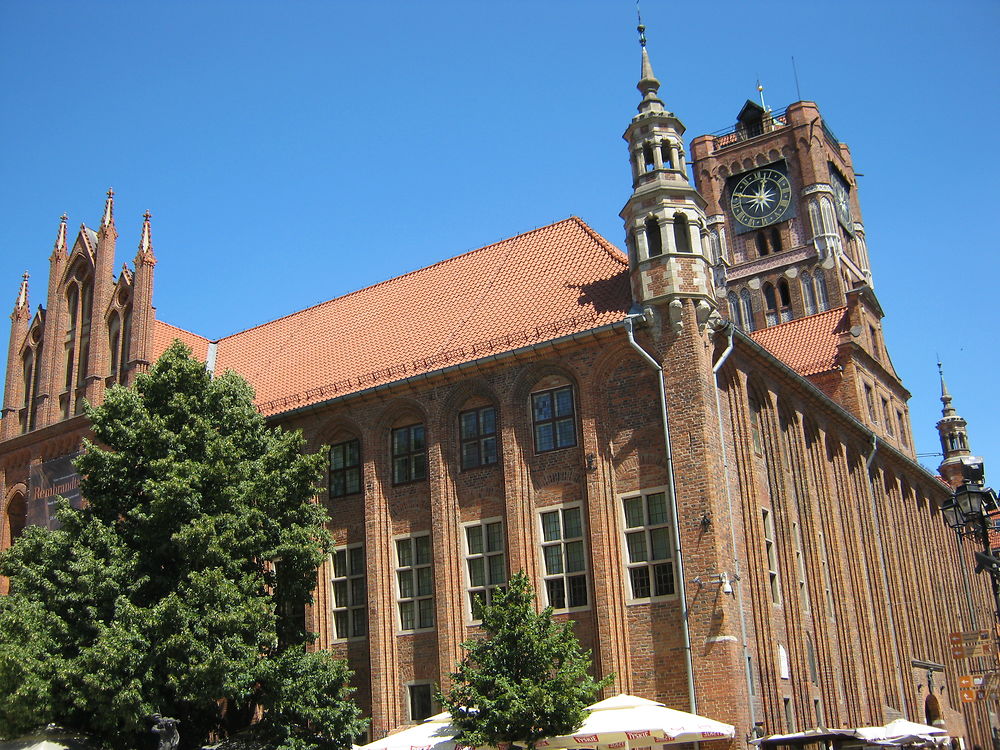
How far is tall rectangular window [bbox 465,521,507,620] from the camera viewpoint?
27.5 m

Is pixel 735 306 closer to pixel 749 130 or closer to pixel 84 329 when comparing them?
pixel 749 130

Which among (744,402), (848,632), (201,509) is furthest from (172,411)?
(848,632)

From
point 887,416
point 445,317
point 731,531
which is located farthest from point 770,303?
point 731,531

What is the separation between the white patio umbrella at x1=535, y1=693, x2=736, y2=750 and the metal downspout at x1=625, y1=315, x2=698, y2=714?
6.80ft

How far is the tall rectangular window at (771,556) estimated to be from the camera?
1097 inches

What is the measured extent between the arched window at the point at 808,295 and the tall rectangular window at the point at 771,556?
136 ft

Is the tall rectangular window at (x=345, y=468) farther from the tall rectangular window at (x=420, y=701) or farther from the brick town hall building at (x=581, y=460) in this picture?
the tall rectangular window at (x=420, y=701)

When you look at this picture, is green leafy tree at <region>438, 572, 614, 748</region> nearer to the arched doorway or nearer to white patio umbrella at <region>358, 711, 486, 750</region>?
white patio umbrella at <region>358, 711, 486, 750</region>

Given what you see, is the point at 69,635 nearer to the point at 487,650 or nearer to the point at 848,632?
the point at 487,650

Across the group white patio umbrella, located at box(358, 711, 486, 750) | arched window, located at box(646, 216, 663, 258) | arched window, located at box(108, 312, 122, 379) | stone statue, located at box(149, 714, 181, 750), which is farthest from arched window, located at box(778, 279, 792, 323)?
stone statue, located at box(149, 714, 181, 750)

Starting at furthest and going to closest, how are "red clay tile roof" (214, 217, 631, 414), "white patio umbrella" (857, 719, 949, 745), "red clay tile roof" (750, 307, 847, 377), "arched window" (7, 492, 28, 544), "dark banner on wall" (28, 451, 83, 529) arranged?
"red clay tile roof" (750, 307, 847, 377)
"arched window" (7, 492, 28, 544)
"dark banner on wall" (28, 451, 83, 529)
"red clay tile roof" (214, 217, 631, 414)
"white patio umbrella" (857, 719, 949, 745)

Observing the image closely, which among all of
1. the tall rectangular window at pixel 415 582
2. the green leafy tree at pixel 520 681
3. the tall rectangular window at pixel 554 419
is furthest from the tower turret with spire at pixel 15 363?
the green leafy tree at pixel 520 681

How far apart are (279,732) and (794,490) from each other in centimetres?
1569

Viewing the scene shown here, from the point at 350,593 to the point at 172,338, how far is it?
12479mm
